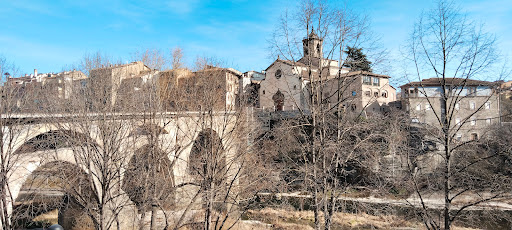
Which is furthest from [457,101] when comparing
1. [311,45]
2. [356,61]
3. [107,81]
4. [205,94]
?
[107,81]

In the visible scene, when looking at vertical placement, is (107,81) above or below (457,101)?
above

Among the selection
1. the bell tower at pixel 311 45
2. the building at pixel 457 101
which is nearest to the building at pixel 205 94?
the bell tower at pixel 311 45

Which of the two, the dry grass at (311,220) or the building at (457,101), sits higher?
the building at (457,101)

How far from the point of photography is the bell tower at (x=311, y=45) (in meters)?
10.3

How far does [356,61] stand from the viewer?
995 centimetres

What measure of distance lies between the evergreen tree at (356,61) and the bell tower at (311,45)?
87cm

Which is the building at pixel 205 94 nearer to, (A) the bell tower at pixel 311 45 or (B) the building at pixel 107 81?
(B) the building at pixel 107 81

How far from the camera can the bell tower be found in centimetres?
1027

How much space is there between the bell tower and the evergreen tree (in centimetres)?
87

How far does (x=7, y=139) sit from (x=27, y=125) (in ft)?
2.52

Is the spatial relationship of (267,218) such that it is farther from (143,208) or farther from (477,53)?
(477,53)

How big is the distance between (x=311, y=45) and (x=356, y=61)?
1.47 m

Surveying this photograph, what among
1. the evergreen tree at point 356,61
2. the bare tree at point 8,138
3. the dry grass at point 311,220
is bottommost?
the dry grass at point 311,220

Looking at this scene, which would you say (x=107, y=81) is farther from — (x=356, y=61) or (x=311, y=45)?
(x=356, y=61)
